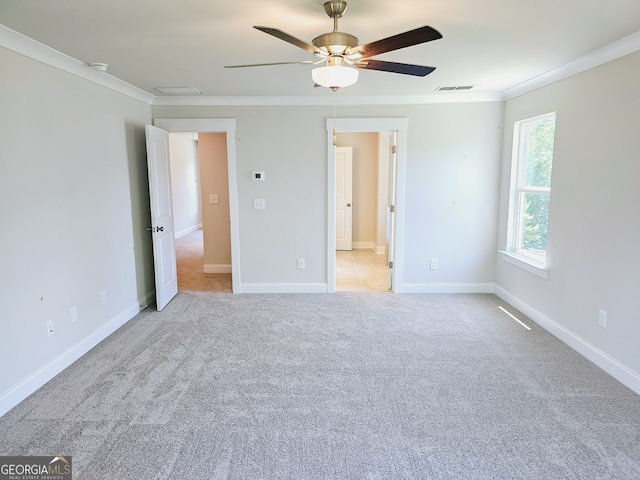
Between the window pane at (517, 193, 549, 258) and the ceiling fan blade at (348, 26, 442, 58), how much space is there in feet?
8.79

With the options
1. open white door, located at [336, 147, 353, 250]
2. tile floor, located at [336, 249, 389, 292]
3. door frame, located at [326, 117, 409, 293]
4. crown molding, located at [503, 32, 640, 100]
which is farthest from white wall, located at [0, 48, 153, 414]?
open white door, located at [336, 147, 353, 250]

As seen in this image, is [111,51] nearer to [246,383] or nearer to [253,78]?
[253,78]

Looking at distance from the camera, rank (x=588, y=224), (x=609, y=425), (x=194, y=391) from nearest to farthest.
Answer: (x=609, y=425)
(x=194, y=391)
(x=588, y=224)

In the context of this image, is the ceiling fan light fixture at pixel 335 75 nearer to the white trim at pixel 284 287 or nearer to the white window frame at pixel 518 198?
the white window frame at pixel 518 198

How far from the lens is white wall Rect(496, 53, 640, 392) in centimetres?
267

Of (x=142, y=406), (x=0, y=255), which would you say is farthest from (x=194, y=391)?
(x=0, y=255)

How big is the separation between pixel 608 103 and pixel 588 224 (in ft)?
2.97

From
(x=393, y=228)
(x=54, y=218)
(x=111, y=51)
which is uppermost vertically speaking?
(x=111, y=51)

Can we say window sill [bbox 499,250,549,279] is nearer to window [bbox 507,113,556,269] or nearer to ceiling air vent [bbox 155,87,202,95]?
window [bbox 507,113,556,269]

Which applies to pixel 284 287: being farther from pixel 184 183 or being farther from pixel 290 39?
pixel 184 183

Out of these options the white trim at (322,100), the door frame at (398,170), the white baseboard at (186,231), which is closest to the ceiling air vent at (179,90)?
the white trim at (322,100)

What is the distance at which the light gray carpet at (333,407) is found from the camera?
6.49 ft

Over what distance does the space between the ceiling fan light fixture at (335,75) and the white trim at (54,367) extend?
2675 mm

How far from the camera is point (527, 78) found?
373 cm
